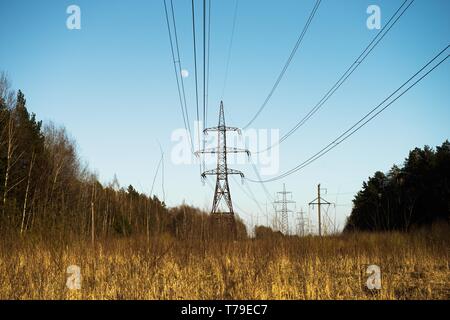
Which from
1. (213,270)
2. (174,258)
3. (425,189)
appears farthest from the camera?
(425,189)

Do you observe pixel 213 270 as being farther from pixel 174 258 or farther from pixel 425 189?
pixel 425 189

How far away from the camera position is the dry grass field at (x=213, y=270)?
411 centimetres

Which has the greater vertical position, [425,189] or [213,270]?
[425,189]

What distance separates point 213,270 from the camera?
5.74 m

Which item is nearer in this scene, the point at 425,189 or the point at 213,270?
the point at 213,270

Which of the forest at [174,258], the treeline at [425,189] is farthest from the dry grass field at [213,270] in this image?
the treeline at [425,189]

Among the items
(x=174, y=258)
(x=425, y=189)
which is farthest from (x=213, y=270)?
(x=425, y=189)

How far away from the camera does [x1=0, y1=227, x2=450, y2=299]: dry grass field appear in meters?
4.11

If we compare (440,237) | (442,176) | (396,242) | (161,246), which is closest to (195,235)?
(161,246)

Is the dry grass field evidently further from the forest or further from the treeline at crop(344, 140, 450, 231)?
the treeline at crop(344, 140, 450, 231)
